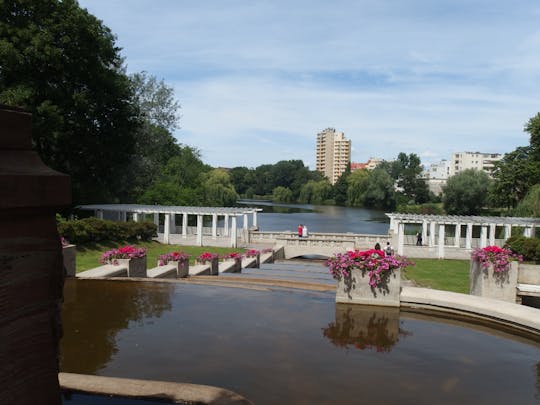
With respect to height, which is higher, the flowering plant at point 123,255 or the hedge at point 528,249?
the flowering plant at point 123,255

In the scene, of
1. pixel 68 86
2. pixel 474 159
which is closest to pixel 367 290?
pixel 68 86

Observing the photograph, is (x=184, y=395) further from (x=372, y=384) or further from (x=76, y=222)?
(x=76, y=222)

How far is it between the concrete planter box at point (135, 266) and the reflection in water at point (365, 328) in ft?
20.4

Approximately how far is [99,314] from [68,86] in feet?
86.7

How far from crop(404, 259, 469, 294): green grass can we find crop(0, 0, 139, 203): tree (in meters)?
21.4

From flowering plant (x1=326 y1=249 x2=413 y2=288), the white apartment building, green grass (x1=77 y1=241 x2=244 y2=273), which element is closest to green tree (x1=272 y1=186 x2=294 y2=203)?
the white apartment building

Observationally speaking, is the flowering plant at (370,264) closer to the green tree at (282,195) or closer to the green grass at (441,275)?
the green grass at (441,275)

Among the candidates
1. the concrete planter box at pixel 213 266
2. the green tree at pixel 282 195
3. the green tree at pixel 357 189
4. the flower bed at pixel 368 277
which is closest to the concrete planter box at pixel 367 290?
the flower bed at pixel 368 277

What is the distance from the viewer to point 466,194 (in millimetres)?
74688

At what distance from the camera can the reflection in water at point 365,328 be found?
7.39m

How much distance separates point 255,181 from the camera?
17750 cm

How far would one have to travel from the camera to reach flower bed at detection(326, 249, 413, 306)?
9320 mm

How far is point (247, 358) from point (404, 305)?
4255 mm

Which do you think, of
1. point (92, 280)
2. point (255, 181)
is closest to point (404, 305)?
point (92, 280)
